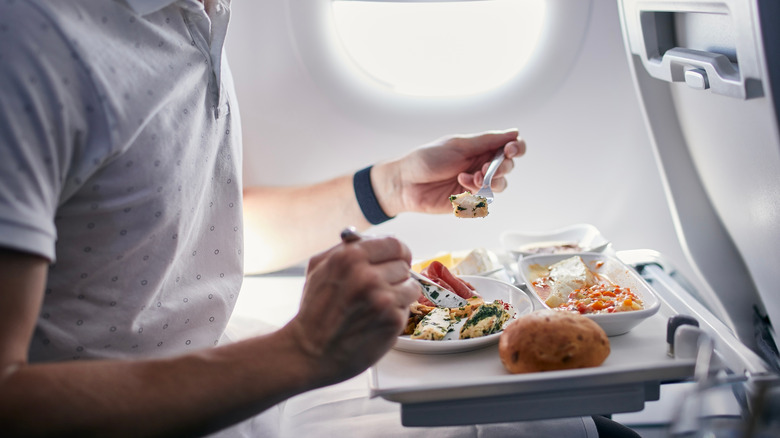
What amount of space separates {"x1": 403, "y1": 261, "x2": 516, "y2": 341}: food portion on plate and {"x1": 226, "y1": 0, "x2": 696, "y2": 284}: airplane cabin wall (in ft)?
2.74

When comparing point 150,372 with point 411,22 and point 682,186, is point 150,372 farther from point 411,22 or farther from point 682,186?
point 411,22

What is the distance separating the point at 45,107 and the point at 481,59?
1.35m

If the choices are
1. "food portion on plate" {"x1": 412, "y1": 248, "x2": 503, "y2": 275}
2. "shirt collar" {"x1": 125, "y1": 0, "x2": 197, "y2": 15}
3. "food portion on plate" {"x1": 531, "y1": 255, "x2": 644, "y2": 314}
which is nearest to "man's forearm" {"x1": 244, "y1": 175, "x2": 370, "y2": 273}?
"food portion on plate" {"x1": 412, "y1": 248, "x2": 503, "y2": 275}

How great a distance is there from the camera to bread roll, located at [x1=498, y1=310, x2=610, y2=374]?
0.84 meters

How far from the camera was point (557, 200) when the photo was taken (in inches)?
76.2

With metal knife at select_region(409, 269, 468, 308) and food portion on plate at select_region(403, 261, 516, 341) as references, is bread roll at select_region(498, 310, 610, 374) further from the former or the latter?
metal knife at select_region(409, 269, 468, 308)

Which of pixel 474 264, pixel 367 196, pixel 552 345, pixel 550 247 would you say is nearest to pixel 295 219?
pixel 367 196

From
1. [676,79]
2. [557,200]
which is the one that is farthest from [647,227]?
[676,79]

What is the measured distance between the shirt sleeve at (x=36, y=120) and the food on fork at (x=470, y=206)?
2.16 ft

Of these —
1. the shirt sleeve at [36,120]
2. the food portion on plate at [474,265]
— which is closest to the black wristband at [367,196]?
the food portion on plate at [474,265]

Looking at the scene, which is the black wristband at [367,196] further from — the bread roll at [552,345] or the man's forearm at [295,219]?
the bread roll at [552,345]

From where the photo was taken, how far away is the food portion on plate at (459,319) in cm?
98

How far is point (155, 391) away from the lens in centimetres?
71

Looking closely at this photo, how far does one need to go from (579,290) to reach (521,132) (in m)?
0.79
